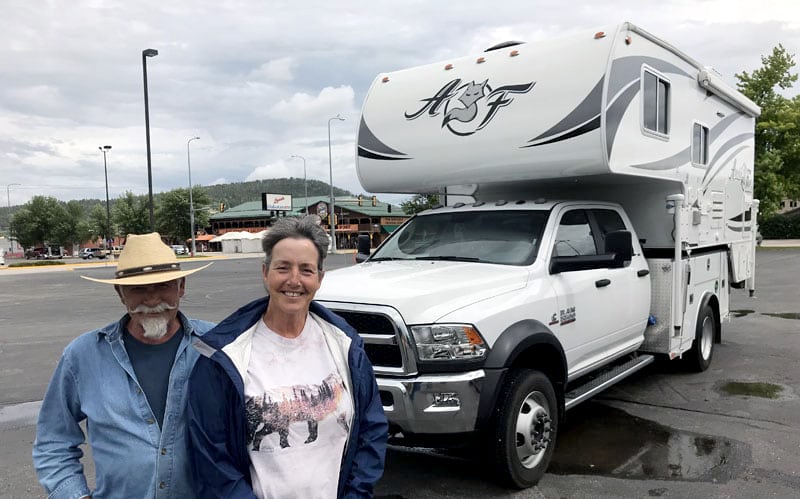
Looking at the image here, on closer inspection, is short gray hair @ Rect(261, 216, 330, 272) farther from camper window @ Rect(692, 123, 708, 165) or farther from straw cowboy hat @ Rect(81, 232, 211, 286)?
camper window @ Rect(692, 123, 708, 165)

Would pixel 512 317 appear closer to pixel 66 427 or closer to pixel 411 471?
pixel 411 471

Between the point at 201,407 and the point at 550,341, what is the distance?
2.86 metres

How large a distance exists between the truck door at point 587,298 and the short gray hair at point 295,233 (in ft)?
8.90

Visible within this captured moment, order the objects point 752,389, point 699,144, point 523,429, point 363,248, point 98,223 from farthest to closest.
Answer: point 98,223, point 699,144, point 752,389, point 363,248, point 523,429

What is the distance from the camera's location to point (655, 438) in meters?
5.20

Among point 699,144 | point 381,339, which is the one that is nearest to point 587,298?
point 381,339

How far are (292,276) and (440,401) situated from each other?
189 centimetres

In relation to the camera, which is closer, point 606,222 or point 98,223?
point 606,222

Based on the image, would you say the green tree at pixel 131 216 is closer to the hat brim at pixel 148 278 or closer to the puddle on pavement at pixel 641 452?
the puddle on pavement at pixel 641 452

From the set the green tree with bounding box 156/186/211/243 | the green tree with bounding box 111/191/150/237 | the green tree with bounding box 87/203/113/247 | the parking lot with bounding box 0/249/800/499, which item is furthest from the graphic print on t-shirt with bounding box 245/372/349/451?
the green tree with bounding box 87/203/113/247

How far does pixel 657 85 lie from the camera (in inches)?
236

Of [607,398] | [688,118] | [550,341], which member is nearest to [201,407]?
[550,341]

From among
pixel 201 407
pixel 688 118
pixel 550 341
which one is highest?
pixel 688 118

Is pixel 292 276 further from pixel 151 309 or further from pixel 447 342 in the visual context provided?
pixel 447 342
